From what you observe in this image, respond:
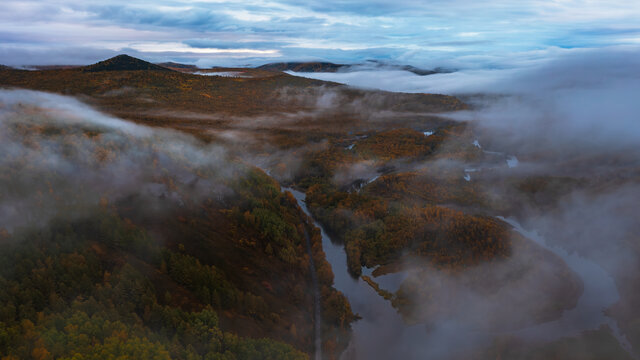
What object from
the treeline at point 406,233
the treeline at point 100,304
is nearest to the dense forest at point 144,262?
the treeline at point 100,304

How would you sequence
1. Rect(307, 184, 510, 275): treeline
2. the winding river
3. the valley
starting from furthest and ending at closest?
Rect(307, 184, 510, 275): treeline → the winding river → the valley

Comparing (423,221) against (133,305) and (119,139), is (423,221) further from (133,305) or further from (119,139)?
(119,139)

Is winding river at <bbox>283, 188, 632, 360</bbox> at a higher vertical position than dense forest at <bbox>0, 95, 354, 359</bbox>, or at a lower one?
lower

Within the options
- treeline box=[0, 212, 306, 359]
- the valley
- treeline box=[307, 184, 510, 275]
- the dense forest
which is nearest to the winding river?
the valley

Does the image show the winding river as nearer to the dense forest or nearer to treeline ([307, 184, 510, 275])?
the dense forest

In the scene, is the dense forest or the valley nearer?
the dense forest

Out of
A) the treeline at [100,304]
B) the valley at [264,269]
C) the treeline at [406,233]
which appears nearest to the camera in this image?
the treeline at [100,304]

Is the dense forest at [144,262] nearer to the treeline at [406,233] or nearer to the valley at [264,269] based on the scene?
the valley at [264,269]

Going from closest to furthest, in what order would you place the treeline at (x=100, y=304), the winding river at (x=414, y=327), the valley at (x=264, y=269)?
the treeline at (x=100, y=304) → the valley at (x=264, y=269) → the winding river at (x=414, y=327)

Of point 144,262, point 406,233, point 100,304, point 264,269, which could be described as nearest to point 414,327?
point 406,233

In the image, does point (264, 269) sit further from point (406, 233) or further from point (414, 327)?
point (406, 233)

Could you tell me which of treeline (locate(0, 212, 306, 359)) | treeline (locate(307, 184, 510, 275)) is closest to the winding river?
treeline (locate(307, 184, 510, 275))

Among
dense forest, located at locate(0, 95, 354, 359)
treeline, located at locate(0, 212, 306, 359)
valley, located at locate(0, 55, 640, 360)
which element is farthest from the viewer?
valley, located at locate(0, 55, 640, 360)
